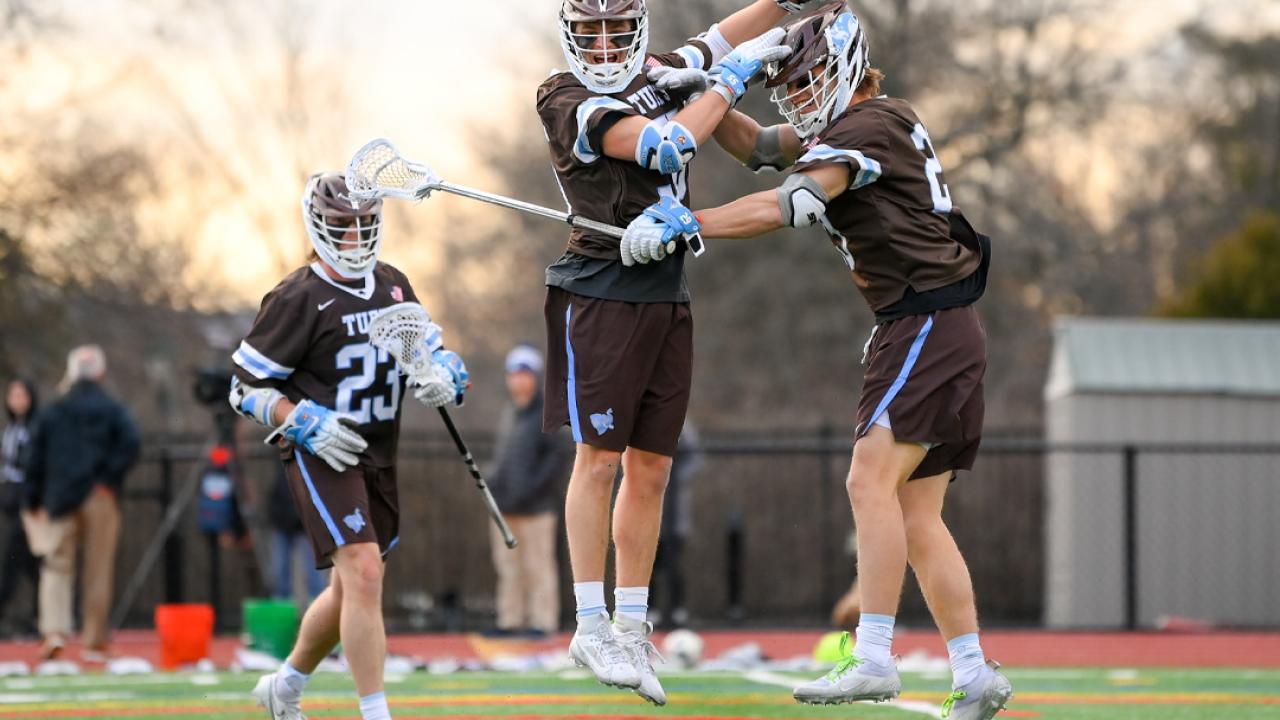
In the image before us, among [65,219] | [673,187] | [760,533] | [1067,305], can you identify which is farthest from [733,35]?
[1067,305]

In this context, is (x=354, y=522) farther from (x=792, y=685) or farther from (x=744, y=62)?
(x=792, y=685)

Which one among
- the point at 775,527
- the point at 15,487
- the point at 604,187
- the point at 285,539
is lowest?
the point at 775,527

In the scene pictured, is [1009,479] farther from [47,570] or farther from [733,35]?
[733,35]

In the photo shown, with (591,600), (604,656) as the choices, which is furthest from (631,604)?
(604,656)

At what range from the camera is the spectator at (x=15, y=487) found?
13.2m

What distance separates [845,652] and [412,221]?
81.0 ft

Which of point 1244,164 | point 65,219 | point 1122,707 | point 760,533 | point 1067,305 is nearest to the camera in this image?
point 1122,707

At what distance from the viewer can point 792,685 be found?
9.40 m

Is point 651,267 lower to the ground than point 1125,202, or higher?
lower

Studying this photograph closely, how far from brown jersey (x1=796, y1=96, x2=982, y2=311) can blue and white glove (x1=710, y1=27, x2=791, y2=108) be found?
323mm

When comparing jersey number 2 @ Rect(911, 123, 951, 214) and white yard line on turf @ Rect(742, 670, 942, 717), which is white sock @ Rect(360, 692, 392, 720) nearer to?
white yard line on turf @ Rect(742, 670, 942, 717)

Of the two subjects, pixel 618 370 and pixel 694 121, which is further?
pixel 618 370

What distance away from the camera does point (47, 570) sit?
12.6 m

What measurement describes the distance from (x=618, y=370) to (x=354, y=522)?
3.78ft
